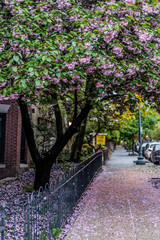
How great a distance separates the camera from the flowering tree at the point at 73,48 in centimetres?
627

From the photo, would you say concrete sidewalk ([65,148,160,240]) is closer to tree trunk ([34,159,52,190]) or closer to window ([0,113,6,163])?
tree trunk ([34,159,52,190])

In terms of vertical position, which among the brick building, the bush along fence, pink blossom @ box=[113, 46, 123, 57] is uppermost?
pink blossom @ box=[113, 46, 123, 57]

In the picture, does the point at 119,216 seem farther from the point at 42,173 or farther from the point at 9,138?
the point at 9,138

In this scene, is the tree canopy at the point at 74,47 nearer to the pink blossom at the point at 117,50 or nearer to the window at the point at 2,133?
the pink blossom at the point at 117,50

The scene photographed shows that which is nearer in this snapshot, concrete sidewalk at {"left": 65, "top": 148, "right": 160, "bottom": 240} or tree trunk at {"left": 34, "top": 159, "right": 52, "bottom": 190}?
concrete sidewalk at {"left": 65, "top": 148, "right": 160, "bottom": 240}

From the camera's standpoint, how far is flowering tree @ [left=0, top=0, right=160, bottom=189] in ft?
20.6

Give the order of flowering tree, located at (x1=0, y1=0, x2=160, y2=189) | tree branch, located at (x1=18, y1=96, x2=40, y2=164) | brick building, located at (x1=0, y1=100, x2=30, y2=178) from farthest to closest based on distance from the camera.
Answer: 1. brick building, located at (x1=0, y1=100, x2=30, y2=178)
2. tree branch, located at (x1=18, y1=96, x2=40, y2=164)
3. flowering tree, located at (x1=0, y1=0, x2=160, y2=189)

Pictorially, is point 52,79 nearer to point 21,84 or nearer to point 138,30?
point 21,84

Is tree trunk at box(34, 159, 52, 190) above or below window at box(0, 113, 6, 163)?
below


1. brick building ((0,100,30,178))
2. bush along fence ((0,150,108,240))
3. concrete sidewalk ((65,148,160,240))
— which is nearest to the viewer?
bush along fence ((0,150,108,240))

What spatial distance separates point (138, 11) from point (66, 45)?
9.42 ft

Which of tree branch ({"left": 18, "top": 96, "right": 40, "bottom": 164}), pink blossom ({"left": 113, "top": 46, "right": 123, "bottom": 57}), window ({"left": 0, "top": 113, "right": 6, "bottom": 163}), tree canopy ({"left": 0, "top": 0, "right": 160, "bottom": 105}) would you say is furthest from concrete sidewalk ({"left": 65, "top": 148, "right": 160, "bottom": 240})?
window ({"left": 0, "top": 113, "right": 6, "bottom": 163})

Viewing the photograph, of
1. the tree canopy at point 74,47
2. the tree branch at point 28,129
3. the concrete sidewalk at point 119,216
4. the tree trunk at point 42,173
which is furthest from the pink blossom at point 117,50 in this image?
the tree trunk at point 42,173

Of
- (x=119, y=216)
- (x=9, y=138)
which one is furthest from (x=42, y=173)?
(x=9, y=138)
